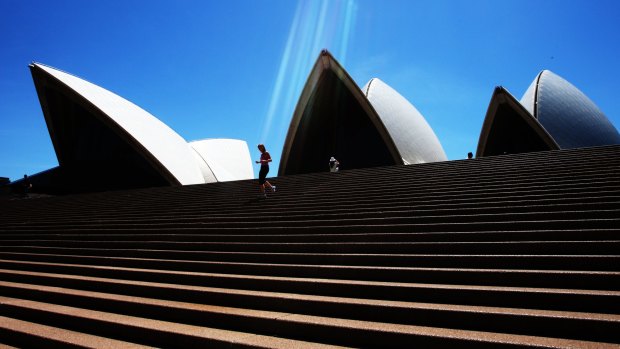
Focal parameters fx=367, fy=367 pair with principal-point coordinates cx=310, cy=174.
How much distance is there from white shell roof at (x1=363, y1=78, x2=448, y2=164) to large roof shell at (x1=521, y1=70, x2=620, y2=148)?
226 inches

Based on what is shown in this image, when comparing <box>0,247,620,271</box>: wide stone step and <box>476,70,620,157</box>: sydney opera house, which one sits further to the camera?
<box>476,70,620,157</box>: sydney opera house

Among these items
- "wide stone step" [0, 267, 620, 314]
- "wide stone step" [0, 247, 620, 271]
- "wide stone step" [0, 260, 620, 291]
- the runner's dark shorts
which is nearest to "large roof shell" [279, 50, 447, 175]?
the runner's dark shorts

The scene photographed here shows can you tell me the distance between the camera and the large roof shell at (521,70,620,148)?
20.2m

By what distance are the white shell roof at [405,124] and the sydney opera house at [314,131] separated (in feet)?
0.29

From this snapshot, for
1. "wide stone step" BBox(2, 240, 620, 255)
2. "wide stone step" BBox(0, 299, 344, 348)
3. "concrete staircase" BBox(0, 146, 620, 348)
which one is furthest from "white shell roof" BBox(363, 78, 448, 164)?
"wide stone step" BBox(0, 299, 344, 348)

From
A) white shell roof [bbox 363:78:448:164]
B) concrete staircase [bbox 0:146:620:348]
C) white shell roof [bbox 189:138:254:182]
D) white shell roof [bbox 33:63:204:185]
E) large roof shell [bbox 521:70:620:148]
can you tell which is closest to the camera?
concrete staircase [bbox 0:146:620:348]

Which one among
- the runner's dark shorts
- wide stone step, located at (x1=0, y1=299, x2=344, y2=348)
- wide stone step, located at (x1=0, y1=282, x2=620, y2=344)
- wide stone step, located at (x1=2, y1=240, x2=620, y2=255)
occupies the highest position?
the runner's dark shorts

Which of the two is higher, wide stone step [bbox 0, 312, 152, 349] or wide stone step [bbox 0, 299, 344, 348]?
wide stone step [bbox 0, 299, 344, 348]

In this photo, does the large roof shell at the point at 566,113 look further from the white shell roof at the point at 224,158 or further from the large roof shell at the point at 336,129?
the white shell roof at the point at 224,158

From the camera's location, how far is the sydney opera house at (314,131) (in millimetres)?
17312

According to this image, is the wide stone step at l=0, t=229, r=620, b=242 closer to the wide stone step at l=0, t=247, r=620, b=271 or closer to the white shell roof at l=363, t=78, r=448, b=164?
the wide stone step at l=0, t=247, r=620, b=271

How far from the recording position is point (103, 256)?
472 cm

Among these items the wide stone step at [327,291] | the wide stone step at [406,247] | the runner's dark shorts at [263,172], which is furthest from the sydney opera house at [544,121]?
the wide stone step at [327,291]

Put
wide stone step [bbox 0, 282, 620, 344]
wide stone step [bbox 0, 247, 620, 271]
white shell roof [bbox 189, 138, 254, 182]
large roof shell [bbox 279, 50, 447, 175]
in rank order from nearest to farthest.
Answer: wide stone step [bbox 0, 282, 620, 344]
wide stone step [bbox 0, 247, 620, 271]
large roof shell [bbox 279, 50, 447, 175]
white shell roof [bbox 189, 138, 254, 182]
